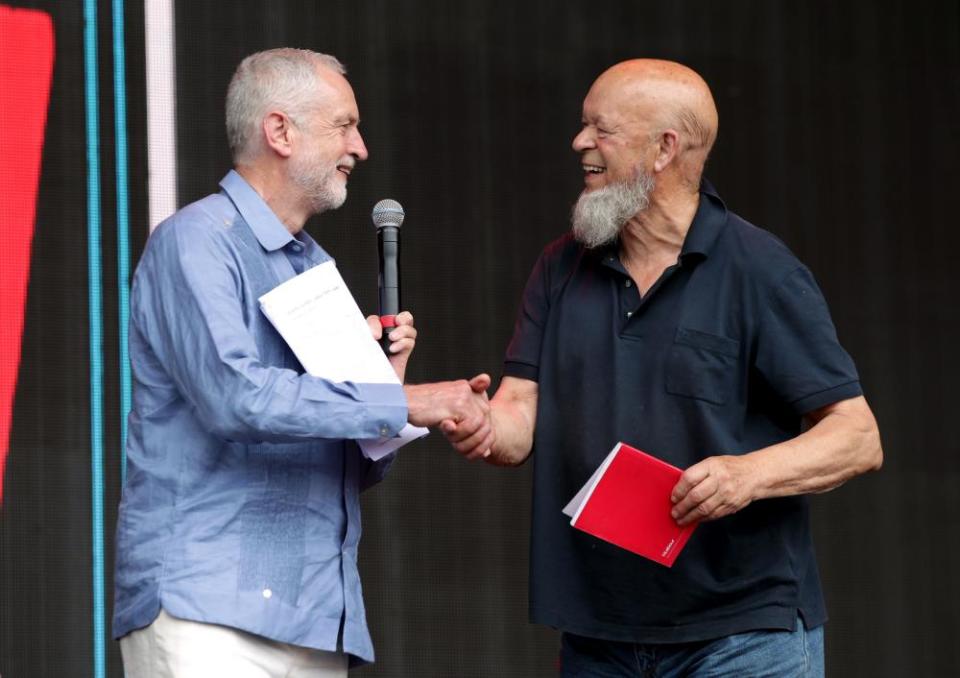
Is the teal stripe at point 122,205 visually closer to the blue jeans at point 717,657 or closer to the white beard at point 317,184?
the white beard at point 317,184

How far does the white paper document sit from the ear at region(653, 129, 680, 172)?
2.44 feet

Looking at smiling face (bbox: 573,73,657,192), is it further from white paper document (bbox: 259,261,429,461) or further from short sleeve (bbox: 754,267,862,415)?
white paper document (bbox: 259,261,429,461)

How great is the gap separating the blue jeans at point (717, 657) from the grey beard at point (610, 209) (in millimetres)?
757

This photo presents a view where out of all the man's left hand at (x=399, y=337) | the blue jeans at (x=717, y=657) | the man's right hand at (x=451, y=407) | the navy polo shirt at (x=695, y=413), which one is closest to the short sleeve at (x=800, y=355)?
the navy polo shirt at (x=695, y=413)

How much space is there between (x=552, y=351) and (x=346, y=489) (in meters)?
0.55

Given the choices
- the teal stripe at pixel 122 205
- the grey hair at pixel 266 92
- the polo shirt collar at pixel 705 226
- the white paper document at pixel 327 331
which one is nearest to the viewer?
the white paper document at pixel 327 331

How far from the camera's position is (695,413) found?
9.31 feet

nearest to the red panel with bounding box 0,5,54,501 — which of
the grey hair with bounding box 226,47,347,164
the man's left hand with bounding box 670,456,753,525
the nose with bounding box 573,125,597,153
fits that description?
the grey hair with bounding box 226,47,347,164

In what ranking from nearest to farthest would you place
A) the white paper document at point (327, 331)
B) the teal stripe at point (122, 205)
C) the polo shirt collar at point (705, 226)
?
1. the white paper document at point (327, 331)
2. the polo shirt collar at point (705, 226)
3. the teal stripe at point (122, 205)

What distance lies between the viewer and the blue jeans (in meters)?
2.75

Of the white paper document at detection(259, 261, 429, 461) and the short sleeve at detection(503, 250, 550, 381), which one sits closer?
the white paper document at detection(259, 261, 429, 461)

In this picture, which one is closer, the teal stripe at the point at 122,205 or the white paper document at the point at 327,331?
the white paper document at the point at 327,331

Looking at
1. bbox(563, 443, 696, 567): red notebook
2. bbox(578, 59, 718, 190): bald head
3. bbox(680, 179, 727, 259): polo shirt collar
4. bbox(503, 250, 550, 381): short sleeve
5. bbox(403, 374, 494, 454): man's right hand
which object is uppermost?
bbox(578, 59, 718, 190): bald head

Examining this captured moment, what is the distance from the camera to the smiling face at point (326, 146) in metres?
2.73
